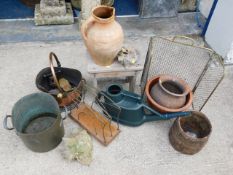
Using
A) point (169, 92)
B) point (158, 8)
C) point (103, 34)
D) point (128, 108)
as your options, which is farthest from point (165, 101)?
point (158, 8)

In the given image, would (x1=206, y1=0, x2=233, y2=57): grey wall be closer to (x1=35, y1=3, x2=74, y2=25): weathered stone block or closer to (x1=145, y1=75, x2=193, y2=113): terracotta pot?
(x1=145, y1=75, x2=193, y2=113): terracotta pot

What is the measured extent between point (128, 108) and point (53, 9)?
6.01 feet

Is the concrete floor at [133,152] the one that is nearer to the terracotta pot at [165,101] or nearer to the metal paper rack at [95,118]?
the metal paper rack at [95,118]

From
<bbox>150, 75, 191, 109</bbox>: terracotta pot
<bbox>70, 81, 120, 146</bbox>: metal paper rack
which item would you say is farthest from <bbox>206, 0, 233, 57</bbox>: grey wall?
<bbox>70, 81, 120, 146</bbox>: metal paper rack

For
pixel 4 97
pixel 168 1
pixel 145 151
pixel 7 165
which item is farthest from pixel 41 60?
pixel 168 1

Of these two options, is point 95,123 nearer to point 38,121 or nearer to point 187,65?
point 38,121

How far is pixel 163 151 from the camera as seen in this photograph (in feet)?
8.38

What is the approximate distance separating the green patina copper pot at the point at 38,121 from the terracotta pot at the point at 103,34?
587mm

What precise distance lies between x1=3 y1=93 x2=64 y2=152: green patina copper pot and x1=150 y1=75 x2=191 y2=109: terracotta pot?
2.97 ft

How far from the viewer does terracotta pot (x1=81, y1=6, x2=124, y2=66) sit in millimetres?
2363

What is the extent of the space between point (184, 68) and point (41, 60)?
5.62ft

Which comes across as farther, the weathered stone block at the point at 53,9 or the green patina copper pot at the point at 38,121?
the weathered stone block at the point at 53,9

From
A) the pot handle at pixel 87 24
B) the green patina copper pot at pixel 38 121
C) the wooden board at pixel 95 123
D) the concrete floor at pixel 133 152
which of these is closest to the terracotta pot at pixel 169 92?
the concrete floor at pixel 133 152

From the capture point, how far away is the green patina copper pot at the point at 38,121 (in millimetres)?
2270
